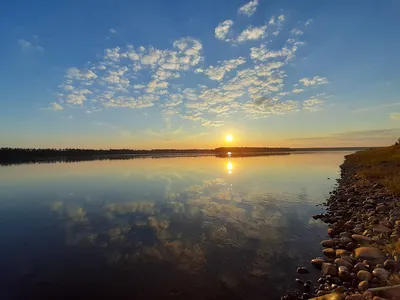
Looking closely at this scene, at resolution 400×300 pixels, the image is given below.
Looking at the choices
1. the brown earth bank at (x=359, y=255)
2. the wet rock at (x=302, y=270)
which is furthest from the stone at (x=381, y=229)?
the wet rock at (x=302, y=270)

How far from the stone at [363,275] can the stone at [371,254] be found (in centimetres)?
129

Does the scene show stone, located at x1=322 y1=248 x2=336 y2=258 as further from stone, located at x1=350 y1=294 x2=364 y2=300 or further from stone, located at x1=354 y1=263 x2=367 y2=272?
stone, located at x1=350 y1=294 x2=364 y2=300

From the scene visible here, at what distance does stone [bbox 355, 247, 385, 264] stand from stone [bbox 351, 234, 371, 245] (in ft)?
3.53

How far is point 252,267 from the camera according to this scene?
32.2ft

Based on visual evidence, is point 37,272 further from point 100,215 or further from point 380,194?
point 380,194

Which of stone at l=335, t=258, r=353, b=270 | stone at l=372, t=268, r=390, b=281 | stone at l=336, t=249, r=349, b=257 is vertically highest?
stone at l=372, t=268, r=390, b=281

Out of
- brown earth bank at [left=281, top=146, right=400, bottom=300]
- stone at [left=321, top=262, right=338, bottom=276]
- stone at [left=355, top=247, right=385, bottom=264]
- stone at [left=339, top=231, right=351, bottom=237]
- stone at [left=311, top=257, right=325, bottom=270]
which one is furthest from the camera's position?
stone at [left=339, top=231, right=351, bottom=237]

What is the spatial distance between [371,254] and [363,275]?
1938 mm

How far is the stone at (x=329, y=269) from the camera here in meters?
8.72

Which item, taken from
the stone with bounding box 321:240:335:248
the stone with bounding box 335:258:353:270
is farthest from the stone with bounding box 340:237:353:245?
the stone with bounding box 335:258:353:270

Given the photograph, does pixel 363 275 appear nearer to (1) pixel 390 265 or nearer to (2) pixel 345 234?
(1) pixel 390 265

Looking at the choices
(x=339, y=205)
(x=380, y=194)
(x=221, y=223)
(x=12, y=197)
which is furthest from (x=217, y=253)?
(x=12, y=197)

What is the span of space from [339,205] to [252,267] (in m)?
11.8

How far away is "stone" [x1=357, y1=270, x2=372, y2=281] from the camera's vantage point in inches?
309
